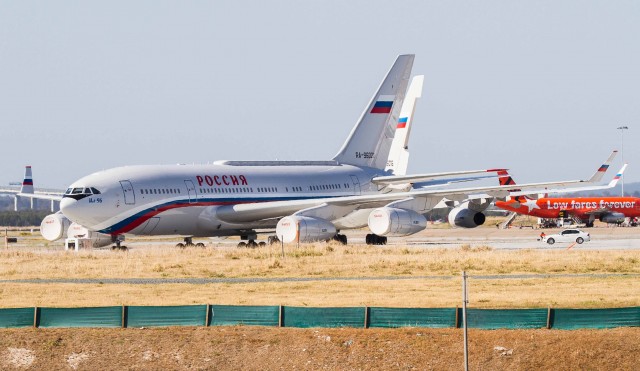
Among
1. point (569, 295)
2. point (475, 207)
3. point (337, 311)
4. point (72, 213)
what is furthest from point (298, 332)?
point (475, 207)

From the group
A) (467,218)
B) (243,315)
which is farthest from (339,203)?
(243,315)

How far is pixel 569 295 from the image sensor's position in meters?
40.2

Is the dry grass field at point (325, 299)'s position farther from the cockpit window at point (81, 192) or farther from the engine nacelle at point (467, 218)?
the engine nacelle at point (467, 218)

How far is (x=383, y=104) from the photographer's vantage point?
8231 cm

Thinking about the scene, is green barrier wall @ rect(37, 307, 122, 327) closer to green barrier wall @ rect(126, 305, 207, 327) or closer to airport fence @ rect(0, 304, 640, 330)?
airport fence @ rect(0, 304, 640, 330)

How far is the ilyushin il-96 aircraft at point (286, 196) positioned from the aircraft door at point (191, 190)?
74mm

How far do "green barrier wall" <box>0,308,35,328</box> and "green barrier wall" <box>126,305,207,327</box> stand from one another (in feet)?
9.97

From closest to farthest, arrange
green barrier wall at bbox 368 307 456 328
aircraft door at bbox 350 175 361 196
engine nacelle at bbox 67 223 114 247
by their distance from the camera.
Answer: green barrier wall at bbox 368 307 456 328
engine nacelle at bbox 67 223 114 247
aircraft door at bbox 350 175 361 196

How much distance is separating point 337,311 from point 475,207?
42.6 m

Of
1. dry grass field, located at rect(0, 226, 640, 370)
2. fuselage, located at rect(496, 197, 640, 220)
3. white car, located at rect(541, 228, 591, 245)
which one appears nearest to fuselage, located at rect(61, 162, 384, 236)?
dry grass field, located at rect(0, 226, 640, 370)

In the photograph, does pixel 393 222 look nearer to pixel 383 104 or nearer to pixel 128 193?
pixel 128 193

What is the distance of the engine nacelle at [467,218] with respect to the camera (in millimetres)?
76188

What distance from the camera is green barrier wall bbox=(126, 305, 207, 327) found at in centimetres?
3466

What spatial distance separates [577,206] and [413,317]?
3955 inches
